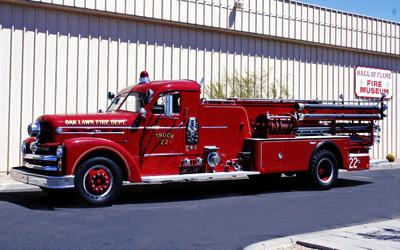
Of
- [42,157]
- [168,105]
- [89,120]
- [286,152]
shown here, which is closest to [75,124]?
[89,120]

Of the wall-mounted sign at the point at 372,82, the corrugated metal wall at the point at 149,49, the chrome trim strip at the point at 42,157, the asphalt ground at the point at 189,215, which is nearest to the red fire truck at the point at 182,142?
the chrome trim strip at the point at 42,157

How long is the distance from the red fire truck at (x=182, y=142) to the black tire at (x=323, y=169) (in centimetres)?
2

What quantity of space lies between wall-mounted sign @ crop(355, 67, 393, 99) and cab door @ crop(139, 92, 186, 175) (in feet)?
45.6

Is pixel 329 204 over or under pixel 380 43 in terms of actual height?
under

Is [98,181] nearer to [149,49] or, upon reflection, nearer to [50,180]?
[50,180]

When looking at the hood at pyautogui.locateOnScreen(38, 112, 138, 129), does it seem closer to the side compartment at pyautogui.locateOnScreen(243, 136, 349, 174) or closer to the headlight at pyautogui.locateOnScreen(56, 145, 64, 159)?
the headlight at pyautogui.locateOnScreen(56, 145, 64, 159)

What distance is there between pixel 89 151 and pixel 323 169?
6.32 metres

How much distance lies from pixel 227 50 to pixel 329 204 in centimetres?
896

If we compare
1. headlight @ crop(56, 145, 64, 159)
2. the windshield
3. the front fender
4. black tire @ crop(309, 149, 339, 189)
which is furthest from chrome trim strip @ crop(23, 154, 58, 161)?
black tire @ crop(309, 149, 339, 189)

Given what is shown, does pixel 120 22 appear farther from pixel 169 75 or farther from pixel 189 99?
pixel 189 99

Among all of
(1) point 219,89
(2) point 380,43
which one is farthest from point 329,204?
(2) point 380,43

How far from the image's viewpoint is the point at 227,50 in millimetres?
19812

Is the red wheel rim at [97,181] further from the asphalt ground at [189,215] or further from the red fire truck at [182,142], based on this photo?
the asphalt ground at [189,215]

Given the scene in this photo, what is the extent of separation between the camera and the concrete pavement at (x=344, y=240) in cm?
766
